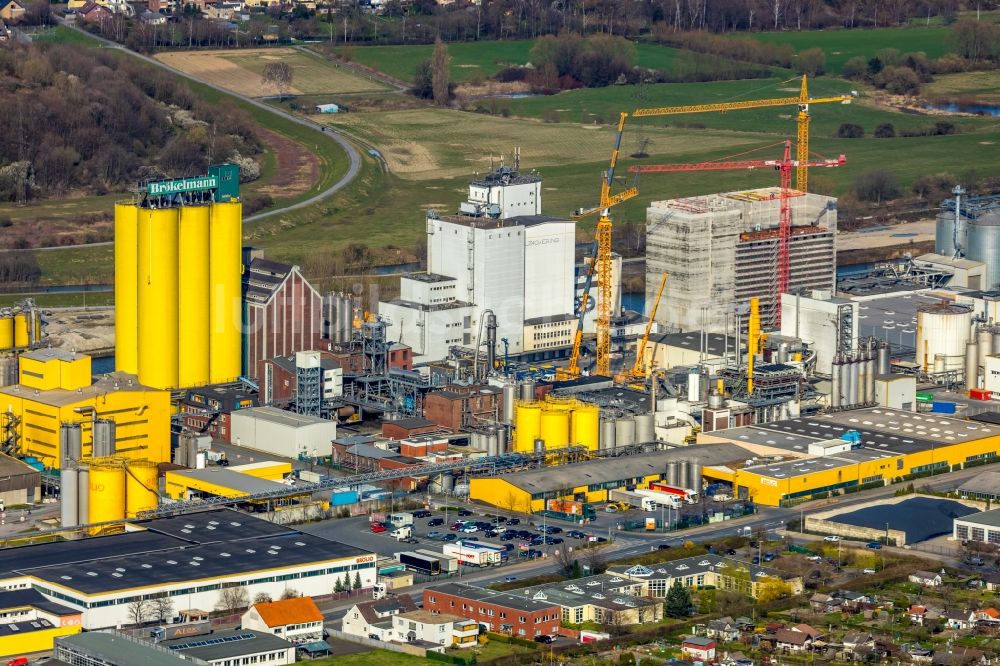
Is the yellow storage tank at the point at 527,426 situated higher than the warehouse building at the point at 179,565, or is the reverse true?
the yellow storage tank at the point at 527,426

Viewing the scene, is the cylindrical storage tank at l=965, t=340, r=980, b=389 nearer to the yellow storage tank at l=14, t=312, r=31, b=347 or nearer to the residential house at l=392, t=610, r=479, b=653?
the yellow storage tank at l=14, t=312, r=31, b=347

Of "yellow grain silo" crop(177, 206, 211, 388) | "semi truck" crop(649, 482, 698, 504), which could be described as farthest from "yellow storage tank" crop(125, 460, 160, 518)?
"semi truck" crop(649, 482, 698, 504)

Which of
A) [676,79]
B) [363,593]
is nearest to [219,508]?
[363,593]

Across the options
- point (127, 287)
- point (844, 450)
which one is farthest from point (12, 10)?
point (844, 450)

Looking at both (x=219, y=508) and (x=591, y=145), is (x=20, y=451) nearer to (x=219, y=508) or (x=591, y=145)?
(x=219, y=508)

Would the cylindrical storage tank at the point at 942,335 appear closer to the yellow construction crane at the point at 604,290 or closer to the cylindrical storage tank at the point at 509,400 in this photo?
the yellow construction crane at the point at 604,290

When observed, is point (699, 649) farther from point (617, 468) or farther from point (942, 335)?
point (942, 335)

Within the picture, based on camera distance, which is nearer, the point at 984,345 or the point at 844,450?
→ the point at 844,450

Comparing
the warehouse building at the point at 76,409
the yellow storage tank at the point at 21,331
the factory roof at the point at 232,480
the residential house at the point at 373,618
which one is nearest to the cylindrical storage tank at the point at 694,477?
the factory roof at the point at 232,480
